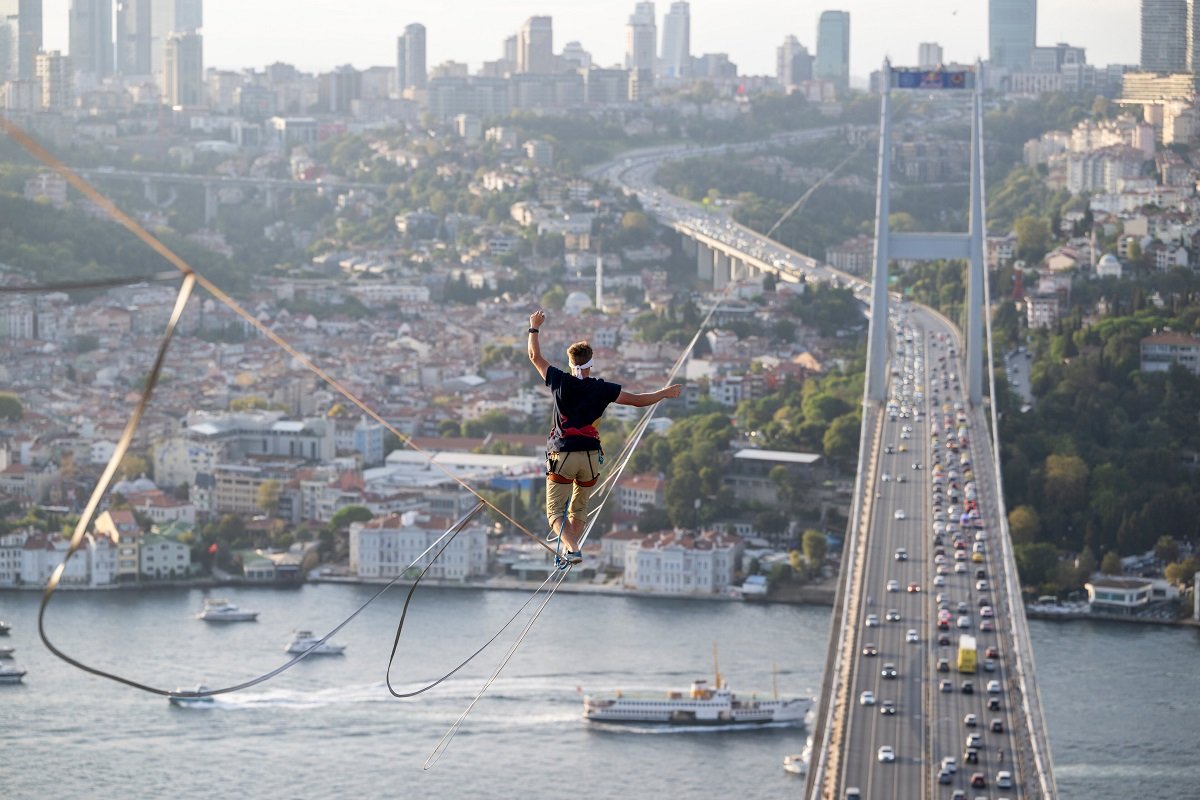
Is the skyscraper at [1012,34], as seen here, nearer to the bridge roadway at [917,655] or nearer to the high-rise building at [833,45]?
the high-rise building at [833,45]

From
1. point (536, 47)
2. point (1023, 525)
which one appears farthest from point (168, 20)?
point (1023, 525)

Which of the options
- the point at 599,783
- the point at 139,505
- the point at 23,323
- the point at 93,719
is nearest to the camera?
the point at 599,783

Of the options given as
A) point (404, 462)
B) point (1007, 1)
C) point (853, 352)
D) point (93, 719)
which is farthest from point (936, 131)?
point (93, 719)

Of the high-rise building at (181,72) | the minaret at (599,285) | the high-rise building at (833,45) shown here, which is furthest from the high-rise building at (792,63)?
the minaret at (599,285)

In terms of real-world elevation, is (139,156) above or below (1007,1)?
below

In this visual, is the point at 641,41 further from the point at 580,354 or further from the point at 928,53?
the point at 580,354

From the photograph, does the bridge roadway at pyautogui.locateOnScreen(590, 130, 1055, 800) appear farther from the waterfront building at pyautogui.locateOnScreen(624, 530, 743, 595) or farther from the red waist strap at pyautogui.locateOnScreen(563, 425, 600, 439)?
the red waist strap at pyautogui.locateOnScreen(563, 425, 600, 439)

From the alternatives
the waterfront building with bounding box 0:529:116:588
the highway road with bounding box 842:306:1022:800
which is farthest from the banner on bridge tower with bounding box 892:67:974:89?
the waterfront building with bounding box 0:529:116:588

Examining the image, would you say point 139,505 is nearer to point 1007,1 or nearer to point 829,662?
point 829,662
